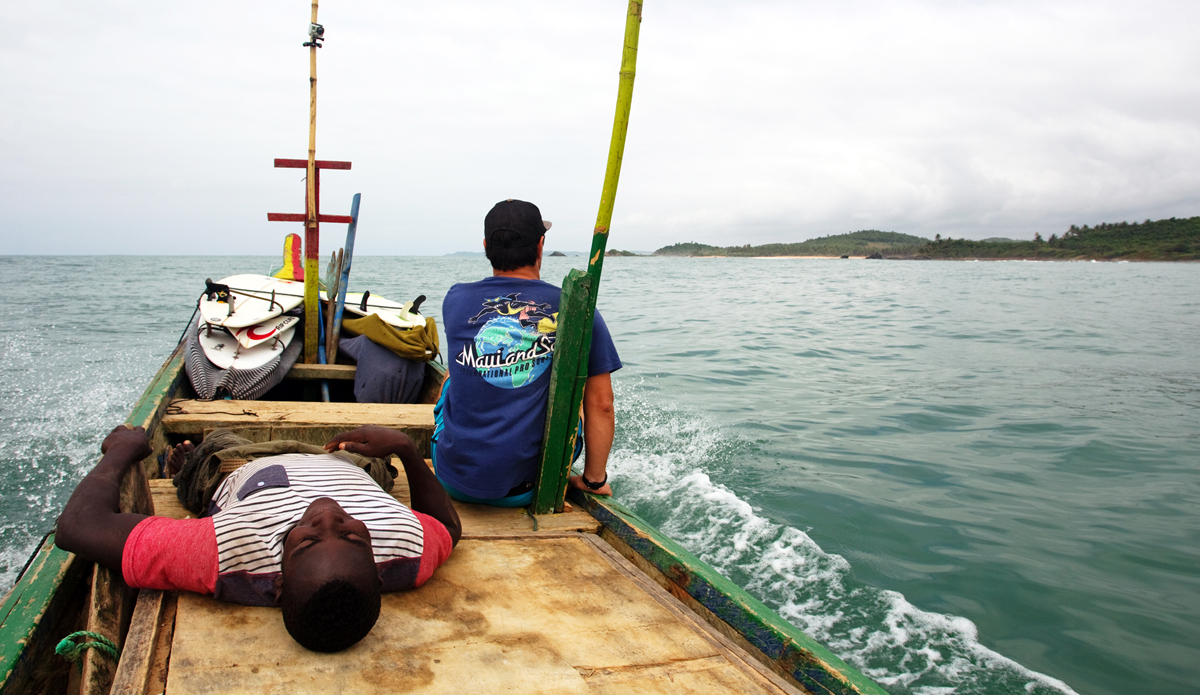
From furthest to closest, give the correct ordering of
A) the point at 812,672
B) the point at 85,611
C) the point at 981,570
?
the point at 981,570, the point at 85,611, the point at 812,672

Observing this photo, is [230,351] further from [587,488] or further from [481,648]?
[481,648]

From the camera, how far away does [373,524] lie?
1.84m

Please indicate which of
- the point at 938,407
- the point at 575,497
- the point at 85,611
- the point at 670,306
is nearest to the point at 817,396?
the point at 938,407

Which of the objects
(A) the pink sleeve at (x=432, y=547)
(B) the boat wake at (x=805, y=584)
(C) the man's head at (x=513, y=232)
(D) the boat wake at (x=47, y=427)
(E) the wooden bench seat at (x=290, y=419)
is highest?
(C) the man's head at (x=513, y=232)

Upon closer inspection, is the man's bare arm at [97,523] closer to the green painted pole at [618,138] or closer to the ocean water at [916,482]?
the green painted pole at [618,138]

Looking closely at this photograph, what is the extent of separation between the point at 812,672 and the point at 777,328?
13246 mm

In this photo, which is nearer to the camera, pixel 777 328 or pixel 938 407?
pixel 938 407

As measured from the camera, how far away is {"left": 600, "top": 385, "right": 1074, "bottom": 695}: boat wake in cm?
299

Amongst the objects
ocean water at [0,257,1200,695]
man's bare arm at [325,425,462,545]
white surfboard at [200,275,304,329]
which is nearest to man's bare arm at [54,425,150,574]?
man's bare arm at [325,425,462,545]

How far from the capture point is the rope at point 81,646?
1.57 metres

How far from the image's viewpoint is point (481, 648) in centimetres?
169

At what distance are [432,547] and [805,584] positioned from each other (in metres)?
2.53

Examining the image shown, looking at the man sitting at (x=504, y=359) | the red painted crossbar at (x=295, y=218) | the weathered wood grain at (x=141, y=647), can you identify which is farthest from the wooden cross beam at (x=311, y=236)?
the weathered wood grain at (x=141, y=647)

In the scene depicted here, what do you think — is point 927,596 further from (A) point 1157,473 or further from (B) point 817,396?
(B) point 817,396
